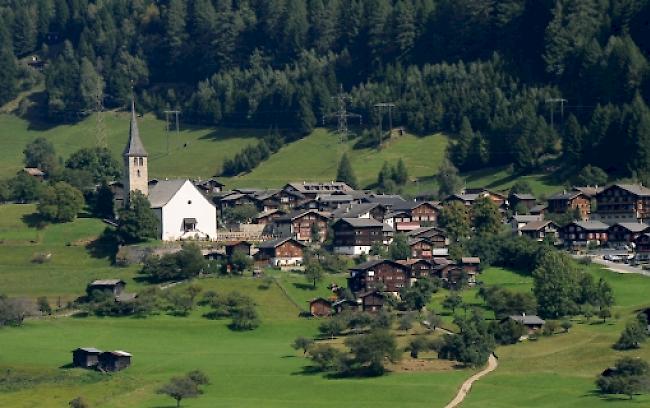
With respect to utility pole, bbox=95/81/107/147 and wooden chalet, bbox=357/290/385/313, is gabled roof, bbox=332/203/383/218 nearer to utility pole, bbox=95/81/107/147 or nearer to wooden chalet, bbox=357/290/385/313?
wooden chalet, bbox=357/290/385/313

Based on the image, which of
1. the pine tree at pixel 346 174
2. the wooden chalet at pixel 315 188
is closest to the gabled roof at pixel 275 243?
the wooden chalet at pixel 315 188

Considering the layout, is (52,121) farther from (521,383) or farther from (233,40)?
(521,383)

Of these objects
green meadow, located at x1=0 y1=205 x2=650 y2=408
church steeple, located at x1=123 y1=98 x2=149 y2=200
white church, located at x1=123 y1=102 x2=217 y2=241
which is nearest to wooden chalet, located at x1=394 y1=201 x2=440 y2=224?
white church, located at x1=123 y1=102 x2=217 y2=241

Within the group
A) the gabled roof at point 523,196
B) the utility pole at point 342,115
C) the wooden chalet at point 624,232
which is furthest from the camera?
the utility pole at point 342,115

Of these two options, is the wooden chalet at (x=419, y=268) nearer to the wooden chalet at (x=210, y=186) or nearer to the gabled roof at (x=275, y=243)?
the gabled roof at (x=275, y=243)

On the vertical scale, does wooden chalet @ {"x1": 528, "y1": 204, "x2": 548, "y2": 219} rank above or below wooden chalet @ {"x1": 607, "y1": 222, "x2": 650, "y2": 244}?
above

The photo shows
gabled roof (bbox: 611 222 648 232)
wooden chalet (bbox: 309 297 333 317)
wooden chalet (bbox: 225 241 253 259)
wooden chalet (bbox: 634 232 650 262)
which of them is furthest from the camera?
gabled roof (bbox: 611 222 648 232)

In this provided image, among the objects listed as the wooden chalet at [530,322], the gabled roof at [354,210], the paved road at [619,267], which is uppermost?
the gabled roof at [354,210]

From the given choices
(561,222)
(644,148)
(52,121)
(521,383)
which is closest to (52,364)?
(521,383)
